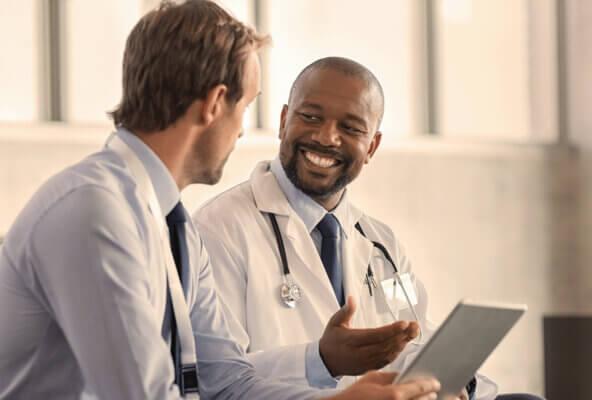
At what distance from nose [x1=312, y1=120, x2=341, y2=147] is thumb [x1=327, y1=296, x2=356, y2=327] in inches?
34.1

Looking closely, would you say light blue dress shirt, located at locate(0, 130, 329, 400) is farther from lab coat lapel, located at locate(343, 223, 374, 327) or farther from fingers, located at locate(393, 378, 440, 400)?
lab coat lapel, located at locate(343, 223, 374, 327)

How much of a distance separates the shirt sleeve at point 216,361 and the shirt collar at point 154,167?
26cm

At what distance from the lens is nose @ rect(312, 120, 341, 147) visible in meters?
3.33

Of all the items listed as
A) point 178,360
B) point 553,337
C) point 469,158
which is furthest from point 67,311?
point 553,337

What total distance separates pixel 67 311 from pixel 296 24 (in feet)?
15.6

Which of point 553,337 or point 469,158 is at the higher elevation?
point 469,158

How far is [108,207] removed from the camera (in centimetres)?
183

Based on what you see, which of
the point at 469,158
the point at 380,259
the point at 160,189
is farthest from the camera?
the point at 469,158

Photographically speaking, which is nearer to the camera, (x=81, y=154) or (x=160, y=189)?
(x=160, y=189)

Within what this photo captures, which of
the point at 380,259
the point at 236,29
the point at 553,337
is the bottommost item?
the point at 553,337

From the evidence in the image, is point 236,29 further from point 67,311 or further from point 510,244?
point 510,244

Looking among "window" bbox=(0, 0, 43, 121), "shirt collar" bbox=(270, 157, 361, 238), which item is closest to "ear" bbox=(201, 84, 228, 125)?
"shirt collar" bbox=(270, 157, 361, 238)

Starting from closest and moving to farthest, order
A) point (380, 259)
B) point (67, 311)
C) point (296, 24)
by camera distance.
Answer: point (67, 311) < point (380, 259) < point (296, 24)

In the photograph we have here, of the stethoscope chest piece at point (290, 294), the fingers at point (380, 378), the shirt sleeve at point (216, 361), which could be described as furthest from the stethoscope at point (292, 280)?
the fingers at point (380, 378)
